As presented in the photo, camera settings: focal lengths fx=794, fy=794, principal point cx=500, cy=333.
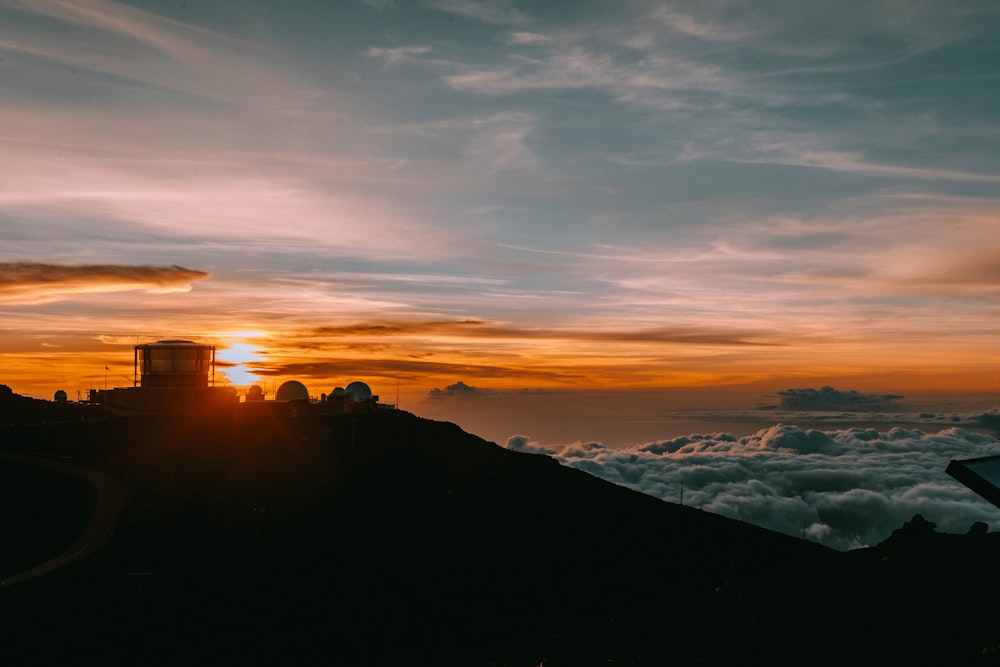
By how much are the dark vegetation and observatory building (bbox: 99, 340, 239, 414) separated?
19.5ft

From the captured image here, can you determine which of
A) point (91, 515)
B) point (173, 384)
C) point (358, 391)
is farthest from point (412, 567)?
point (173, 384)

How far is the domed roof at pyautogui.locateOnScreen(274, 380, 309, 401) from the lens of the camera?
235ft

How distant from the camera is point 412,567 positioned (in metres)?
41.3

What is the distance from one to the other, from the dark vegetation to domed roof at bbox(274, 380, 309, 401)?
17.5 feet

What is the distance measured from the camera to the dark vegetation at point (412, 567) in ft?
69.2

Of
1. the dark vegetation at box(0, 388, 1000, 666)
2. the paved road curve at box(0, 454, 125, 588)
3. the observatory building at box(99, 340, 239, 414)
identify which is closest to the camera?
the dark vegetation at box(0, 388, 1000, 666)

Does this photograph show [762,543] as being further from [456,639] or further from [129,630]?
[129,630]

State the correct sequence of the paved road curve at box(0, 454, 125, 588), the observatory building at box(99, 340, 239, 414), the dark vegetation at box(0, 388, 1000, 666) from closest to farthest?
1. the dark vegetation at box(0, 388, 1000, 666)
2. the paved road curve at box(0, 454, 125, 588)
3. the observatory building at box(99, 340, 239, 414)

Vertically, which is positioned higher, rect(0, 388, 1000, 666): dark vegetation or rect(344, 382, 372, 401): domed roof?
rect(344, 382, 372, 401): domed roof

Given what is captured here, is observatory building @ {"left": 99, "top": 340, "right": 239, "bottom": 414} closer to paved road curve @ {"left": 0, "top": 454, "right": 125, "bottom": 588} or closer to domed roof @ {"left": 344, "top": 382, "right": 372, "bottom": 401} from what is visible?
domed roof @ {"left": 344, "top": 382, "right": 372, "bottom": 401}

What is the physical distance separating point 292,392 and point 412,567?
3458cm

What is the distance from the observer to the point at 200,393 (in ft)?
235

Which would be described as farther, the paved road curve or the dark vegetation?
the paved road curve

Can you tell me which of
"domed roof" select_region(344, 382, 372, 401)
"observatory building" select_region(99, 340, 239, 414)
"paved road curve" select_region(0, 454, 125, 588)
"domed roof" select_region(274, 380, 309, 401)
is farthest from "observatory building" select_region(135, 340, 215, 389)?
"paved road curve" select_region(0, 454, 125, 588)
